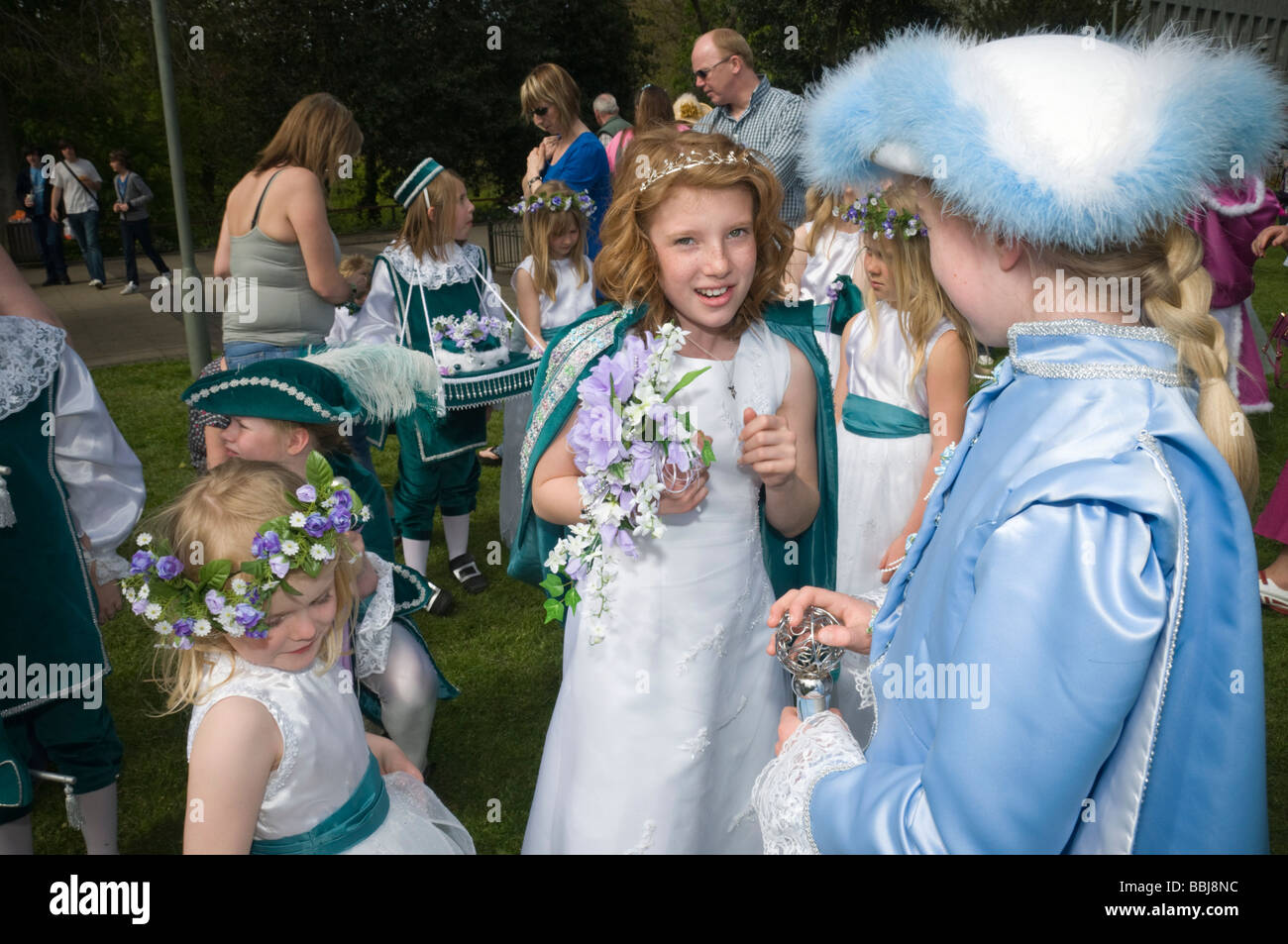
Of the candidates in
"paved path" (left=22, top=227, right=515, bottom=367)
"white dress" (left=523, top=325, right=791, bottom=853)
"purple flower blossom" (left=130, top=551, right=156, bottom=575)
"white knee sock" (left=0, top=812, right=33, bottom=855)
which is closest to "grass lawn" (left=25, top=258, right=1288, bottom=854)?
"white knee sock" (left=0, top=812, right=33, bottom=855)

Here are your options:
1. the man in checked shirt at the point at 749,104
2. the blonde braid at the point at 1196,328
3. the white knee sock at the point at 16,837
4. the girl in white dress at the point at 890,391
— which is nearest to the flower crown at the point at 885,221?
the girl in white dress at the point at 890,391

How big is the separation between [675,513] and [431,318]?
3.13m

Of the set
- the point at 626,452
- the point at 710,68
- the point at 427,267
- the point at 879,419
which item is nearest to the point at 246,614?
the point at 626,452

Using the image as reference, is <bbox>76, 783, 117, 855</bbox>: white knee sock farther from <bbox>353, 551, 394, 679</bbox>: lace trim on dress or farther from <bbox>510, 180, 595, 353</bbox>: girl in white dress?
<bbox>510, 180, 595, 353</bbox>: girl in white dress

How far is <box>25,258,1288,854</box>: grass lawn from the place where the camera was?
12.4 feet

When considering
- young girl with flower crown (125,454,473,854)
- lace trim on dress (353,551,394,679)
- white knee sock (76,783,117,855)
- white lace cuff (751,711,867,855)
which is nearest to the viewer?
white lace cuff (751,711,867,855)

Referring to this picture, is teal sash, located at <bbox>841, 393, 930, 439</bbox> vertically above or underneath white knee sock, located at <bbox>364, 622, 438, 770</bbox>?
above

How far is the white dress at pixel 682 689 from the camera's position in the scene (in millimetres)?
2617

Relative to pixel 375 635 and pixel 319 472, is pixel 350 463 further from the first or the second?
pixel 319 472

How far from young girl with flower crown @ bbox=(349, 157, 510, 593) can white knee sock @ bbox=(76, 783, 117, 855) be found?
8.05 ft

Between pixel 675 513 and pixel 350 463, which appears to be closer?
pixel 675 513

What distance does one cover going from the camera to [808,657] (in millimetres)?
1961

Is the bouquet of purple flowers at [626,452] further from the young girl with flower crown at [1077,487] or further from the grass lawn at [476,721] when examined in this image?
the grass lawn at [476,721]

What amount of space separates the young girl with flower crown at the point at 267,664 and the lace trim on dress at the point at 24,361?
69 cm
